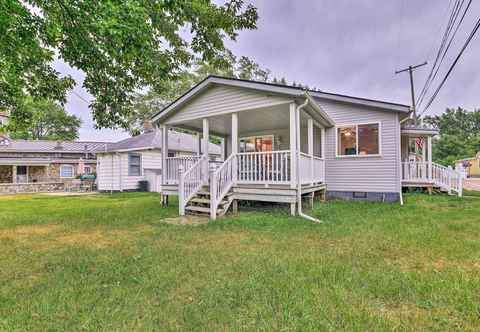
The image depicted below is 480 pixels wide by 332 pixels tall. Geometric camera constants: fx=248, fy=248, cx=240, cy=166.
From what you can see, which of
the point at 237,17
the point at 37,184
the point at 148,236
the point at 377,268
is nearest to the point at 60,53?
the point at 237,17

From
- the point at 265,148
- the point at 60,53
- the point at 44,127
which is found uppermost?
the point at 44,127

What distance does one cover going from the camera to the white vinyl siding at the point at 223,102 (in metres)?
6.88

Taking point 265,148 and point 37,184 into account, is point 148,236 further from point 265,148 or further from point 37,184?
point 37,184

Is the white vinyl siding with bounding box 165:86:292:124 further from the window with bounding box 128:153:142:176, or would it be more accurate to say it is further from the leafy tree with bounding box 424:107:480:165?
the leafy tree with bounding box 424:107:480:165

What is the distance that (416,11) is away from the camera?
37.0 feet

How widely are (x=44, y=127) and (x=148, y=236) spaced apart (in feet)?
140

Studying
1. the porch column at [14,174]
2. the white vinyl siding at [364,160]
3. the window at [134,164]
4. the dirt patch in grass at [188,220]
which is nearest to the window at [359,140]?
the white vinyl siding at [364,160]

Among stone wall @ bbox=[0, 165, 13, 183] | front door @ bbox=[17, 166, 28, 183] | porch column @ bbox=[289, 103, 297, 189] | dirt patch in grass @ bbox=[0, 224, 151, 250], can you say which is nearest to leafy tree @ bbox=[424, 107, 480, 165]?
porch column @ bbox=[289, 103, 297, 189]

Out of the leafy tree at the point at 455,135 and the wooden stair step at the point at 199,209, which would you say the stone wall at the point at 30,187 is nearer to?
the wooden stair step at the point at 199,209

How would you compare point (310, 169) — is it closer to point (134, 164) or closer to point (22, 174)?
point (134, 164)

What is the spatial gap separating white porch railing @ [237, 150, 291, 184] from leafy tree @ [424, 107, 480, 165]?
43762 millimetres

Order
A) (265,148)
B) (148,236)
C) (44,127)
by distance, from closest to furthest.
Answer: (148,236)
(265,148)
(44,127)

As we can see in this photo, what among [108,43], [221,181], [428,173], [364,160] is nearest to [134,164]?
[221,181]

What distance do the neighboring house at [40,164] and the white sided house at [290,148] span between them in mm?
15443
